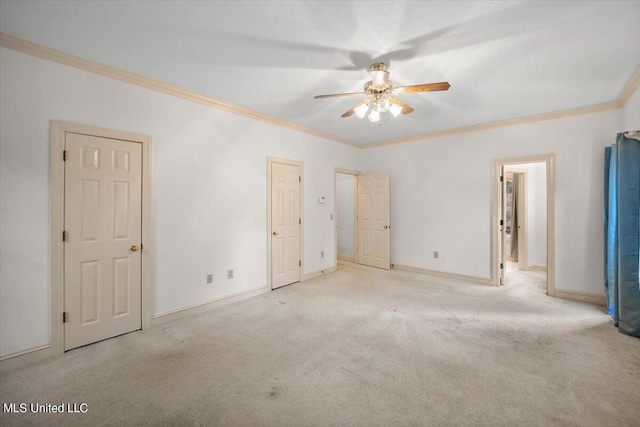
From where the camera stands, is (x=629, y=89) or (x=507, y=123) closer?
(x=629, y=89)

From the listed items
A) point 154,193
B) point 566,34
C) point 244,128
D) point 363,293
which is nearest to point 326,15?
point 566,34

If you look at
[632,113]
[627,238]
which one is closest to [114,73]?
[627,238]

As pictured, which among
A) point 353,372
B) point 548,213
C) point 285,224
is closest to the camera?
point 353,372

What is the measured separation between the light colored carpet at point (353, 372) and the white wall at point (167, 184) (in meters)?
0.50

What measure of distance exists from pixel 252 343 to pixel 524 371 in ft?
7.72

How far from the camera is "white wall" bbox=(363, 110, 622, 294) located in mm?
3723

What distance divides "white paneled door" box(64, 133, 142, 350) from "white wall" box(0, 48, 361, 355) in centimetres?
16

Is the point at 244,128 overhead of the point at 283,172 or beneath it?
overhead

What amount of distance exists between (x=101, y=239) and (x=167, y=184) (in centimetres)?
84

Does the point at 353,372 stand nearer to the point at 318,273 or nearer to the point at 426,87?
the point at 426,87

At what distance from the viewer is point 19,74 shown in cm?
226

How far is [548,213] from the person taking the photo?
157 inches

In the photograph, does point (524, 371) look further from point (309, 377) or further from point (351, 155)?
point (351, 155)

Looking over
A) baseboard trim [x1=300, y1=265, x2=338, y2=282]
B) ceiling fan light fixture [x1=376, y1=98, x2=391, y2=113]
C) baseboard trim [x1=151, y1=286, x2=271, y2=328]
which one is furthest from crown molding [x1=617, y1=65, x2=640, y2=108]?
baseboard trim [x1=151, y1=286, x2=271, y2=328]
